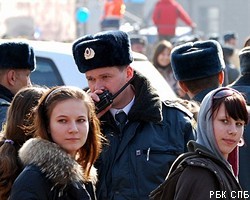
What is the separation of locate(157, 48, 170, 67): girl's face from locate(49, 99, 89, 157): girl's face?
807cm

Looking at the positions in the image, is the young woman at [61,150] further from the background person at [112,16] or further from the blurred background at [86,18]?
the background person at [112,16]

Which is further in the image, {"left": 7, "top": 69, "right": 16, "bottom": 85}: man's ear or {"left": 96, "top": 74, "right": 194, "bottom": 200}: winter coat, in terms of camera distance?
{"left": 7, "top": 69, "right": 16, "bottom": 85}: man's ear

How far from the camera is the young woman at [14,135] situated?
5.42 metres

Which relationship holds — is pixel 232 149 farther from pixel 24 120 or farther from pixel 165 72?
pixel 165 72

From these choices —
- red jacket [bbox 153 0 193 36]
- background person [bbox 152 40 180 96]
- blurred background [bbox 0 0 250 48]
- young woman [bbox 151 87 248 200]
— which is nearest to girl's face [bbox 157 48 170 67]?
background person [bbox 152 40 180 96]

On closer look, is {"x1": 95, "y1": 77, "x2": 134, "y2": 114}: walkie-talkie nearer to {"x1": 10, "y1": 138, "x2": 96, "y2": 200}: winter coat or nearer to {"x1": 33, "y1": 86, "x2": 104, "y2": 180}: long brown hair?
{"x1": 33, "y1": 86, "x2": 104, "y2": 180}: long brown hair

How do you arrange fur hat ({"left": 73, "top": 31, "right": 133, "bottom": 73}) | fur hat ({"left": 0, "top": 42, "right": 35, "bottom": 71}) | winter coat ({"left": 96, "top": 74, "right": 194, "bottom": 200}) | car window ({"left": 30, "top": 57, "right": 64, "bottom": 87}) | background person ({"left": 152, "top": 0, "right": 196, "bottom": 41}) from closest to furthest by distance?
winter coat ({"left": 96, "top": 74, "right": 194, "bottom": 200})
fur hat ({"left": 73, "top": 31, "right": 133, "bottom": 73})
fur hat ({"left": 0, "top": 42, "right": 35, "bottom": 71})
car window ({"left": 30, "top": 57, "right": 64, "bottom": 87})
background person ({"left": 152, "top": 0, "right": 196, "bottom": 41})

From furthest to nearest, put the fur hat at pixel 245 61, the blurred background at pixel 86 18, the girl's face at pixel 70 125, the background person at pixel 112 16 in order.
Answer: the blurred background at pixel 86 18
the background person at pixel 112 16
the fur hat at pixel 245 61
the girl's face at pixel 70 125

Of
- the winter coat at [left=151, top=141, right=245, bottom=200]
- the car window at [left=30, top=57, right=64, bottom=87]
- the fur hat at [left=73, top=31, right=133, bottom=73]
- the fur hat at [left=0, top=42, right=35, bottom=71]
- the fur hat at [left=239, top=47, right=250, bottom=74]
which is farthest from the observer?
the car window at [left=30, top=57, right=64, bottom=87]

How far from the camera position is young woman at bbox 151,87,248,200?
5.03 m

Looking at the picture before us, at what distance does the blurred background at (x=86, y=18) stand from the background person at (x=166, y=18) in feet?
6.70

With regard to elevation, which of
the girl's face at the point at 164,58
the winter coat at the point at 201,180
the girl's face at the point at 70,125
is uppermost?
the girl's face at the point at 70,125

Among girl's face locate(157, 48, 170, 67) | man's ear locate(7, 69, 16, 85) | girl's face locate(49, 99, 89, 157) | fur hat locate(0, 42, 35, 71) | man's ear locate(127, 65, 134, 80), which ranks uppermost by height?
fur hat locate(0, 42, 35, 71)

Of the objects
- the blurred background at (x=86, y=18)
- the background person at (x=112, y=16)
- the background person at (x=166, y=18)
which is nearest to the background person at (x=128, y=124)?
the blurred background at (x=86, y=18)
